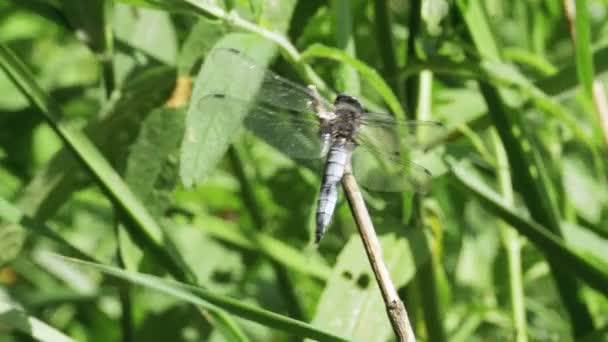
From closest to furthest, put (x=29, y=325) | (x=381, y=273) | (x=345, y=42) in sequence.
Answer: (x=381, y=273)
(x=29, y=325)
(x=345, y=42)

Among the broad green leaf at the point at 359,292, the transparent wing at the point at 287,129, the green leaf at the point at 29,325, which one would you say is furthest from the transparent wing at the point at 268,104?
the green leaf at the point at 29,325

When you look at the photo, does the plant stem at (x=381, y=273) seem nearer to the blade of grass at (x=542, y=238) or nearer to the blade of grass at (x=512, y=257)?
the blade of grass at (x=542, y=238)

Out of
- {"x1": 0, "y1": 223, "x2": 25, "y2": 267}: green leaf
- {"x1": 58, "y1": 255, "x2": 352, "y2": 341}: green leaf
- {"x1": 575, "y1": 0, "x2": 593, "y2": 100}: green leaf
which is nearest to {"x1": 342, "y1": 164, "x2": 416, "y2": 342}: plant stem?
{"x1": 58, "y1": 255, "x2": 352, "y2": 341}: green leaf

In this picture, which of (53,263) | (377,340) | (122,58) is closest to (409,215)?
(377,340)

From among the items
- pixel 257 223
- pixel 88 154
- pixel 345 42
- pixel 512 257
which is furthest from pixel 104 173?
pixel 512 257

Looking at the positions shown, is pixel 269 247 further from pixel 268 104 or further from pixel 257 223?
pixel 268 104

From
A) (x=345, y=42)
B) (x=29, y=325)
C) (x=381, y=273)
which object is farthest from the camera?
(x=345, y=42)

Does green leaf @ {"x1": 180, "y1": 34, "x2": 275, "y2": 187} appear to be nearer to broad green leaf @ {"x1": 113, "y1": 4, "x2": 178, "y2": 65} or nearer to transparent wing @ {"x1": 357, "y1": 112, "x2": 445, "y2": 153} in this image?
transparent wing @ {"x1": 357, "y1": 112, "x2": 445, "y2": 153}
